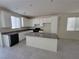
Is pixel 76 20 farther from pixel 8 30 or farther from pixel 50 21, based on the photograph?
pixel 8 30

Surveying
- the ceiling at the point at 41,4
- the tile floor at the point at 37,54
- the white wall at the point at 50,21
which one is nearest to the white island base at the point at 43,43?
the tile floor at the point at 37,54

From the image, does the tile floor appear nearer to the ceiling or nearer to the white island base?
the white island base

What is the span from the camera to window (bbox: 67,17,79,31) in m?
4.93

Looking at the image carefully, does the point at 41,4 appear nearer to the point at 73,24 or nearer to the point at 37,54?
the point at 37,54

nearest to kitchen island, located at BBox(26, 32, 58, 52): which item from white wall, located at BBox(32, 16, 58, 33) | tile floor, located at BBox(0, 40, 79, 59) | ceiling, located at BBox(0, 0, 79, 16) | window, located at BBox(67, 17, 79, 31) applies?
tile floor, located at BBox(0, 40, 79, 59)

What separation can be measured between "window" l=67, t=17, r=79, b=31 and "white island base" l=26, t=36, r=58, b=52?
294 cm

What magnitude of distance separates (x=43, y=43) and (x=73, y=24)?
348 cm

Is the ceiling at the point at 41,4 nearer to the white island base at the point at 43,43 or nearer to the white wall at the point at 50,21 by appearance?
the white wall at the point at 50,21

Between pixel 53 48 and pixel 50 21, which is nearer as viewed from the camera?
pixel 53 48

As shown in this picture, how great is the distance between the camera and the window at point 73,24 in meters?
4.93

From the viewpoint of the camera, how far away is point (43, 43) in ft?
10.3

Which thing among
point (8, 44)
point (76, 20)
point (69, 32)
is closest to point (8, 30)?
point (8, 44)

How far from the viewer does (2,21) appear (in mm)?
3391

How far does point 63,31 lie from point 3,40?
4590mm
